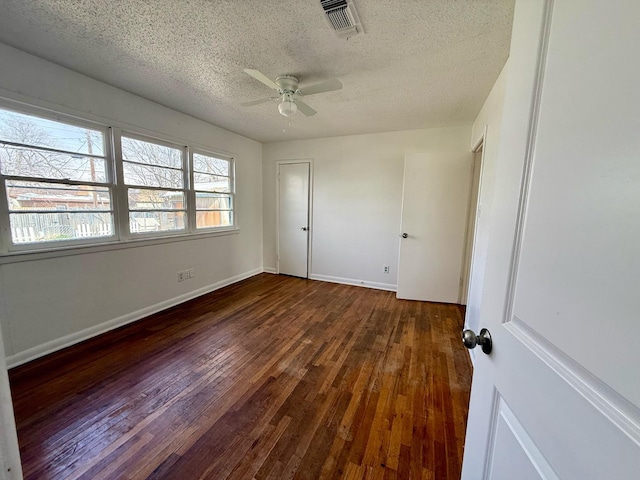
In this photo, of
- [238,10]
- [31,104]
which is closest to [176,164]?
[31,104]

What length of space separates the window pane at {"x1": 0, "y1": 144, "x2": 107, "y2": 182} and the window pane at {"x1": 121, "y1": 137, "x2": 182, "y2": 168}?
281 millimetres

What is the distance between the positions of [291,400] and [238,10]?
2.43 metres

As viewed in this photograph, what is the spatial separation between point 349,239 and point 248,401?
112 inches

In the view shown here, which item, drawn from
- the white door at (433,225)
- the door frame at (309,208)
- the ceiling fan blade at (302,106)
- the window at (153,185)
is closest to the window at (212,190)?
the window at (153,185)

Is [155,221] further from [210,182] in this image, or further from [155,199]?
[210,182]

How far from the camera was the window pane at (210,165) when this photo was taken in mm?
3400

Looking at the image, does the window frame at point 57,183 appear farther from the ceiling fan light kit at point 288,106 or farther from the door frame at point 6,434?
the door frame at point 6,434

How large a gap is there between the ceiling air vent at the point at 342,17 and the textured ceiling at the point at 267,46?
0.16 feet

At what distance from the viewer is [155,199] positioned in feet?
9.62

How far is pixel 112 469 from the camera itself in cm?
125

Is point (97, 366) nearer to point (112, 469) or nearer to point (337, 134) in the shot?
point (112, 469)

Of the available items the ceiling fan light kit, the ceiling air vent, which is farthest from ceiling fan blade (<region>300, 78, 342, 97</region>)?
the ceiling air vent

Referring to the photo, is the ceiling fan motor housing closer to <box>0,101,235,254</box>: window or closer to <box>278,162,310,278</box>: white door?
<box>0,101,235,254</box>: window

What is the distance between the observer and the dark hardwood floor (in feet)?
4.25
